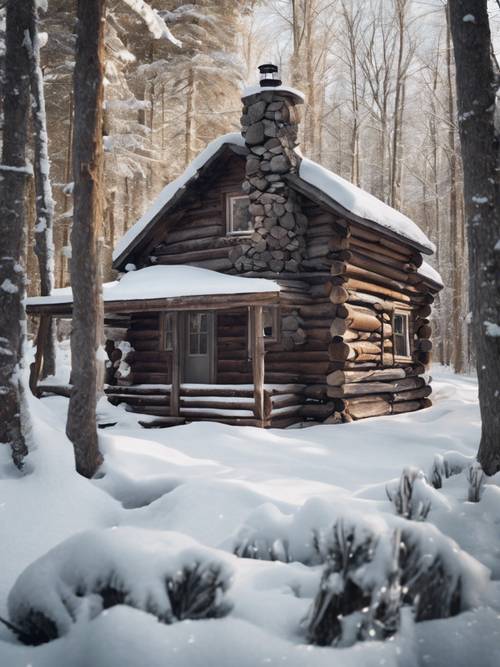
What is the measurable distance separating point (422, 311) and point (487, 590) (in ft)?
43.0

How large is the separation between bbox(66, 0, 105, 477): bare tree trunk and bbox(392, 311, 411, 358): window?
408 inches

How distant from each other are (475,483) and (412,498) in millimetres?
809

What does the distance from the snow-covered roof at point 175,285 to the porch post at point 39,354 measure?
0.61 m

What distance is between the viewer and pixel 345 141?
34156 mm

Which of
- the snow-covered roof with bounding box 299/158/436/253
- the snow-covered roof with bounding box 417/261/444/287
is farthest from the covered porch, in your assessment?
the snow-covered roof with bounding box 417/261/444/287

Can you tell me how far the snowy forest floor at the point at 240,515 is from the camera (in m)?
2.91

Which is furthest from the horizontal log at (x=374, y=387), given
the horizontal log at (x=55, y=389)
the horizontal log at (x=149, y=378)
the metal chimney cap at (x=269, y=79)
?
the metal chimney cap at (x=269, y=79)

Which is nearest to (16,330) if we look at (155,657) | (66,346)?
(155,657)

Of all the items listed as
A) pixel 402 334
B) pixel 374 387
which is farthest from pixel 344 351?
pixel 402 334

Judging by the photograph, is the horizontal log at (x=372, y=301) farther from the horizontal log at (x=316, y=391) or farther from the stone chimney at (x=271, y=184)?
the horizontal log at (x=316, y=391)

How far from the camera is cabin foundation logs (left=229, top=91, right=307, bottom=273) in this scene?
38.5 ft

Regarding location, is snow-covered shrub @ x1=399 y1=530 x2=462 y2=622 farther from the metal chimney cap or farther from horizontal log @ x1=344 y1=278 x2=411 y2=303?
the metal chimney cap

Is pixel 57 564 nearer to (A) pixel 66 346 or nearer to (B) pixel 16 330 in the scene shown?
(B) pixel 16 330

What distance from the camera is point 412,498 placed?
4.86m
